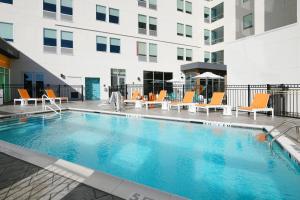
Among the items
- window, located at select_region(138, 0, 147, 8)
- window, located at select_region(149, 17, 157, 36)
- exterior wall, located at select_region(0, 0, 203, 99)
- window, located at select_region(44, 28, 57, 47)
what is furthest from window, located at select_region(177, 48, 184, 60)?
window, located at select_region(44, 28, 57, 47)

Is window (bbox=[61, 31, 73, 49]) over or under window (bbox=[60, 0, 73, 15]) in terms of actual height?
under

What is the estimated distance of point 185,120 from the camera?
10.5 m

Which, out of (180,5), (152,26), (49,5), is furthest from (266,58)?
(180,5)

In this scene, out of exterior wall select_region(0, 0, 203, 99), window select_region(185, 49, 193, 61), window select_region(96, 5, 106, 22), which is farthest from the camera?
window select_region(185, 49, 193, 61)

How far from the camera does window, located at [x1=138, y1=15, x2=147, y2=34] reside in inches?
1179

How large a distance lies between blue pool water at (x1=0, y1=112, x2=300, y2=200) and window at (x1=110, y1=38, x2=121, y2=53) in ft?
62.7

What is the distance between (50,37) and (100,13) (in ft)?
20.5

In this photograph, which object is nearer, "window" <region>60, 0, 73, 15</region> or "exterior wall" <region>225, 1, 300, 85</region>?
"exterior wall" <region>225, 1, 300, 85</region>

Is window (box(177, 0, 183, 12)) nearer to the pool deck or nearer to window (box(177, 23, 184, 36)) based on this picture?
window (box(177, 23, 184, 36))

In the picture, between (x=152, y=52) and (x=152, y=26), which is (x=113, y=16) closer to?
(x=152, y=26)

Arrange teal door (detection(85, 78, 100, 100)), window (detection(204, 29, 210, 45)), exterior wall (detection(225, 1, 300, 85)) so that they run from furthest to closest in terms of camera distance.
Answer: window (detection(204, 29, 210, 45))
teal door (detection(85, 78, 100, 100))
exterior wall (detection(225, 1, 300, 85))

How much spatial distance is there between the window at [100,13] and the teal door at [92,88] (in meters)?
6.73

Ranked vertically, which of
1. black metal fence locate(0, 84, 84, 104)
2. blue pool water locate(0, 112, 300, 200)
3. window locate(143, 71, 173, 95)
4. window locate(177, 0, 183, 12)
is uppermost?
window locate(177, 0, 183, 12)

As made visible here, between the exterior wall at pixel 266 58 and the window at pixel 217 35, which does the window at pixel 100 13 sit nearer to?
the exterior wall at pixel 266 58
